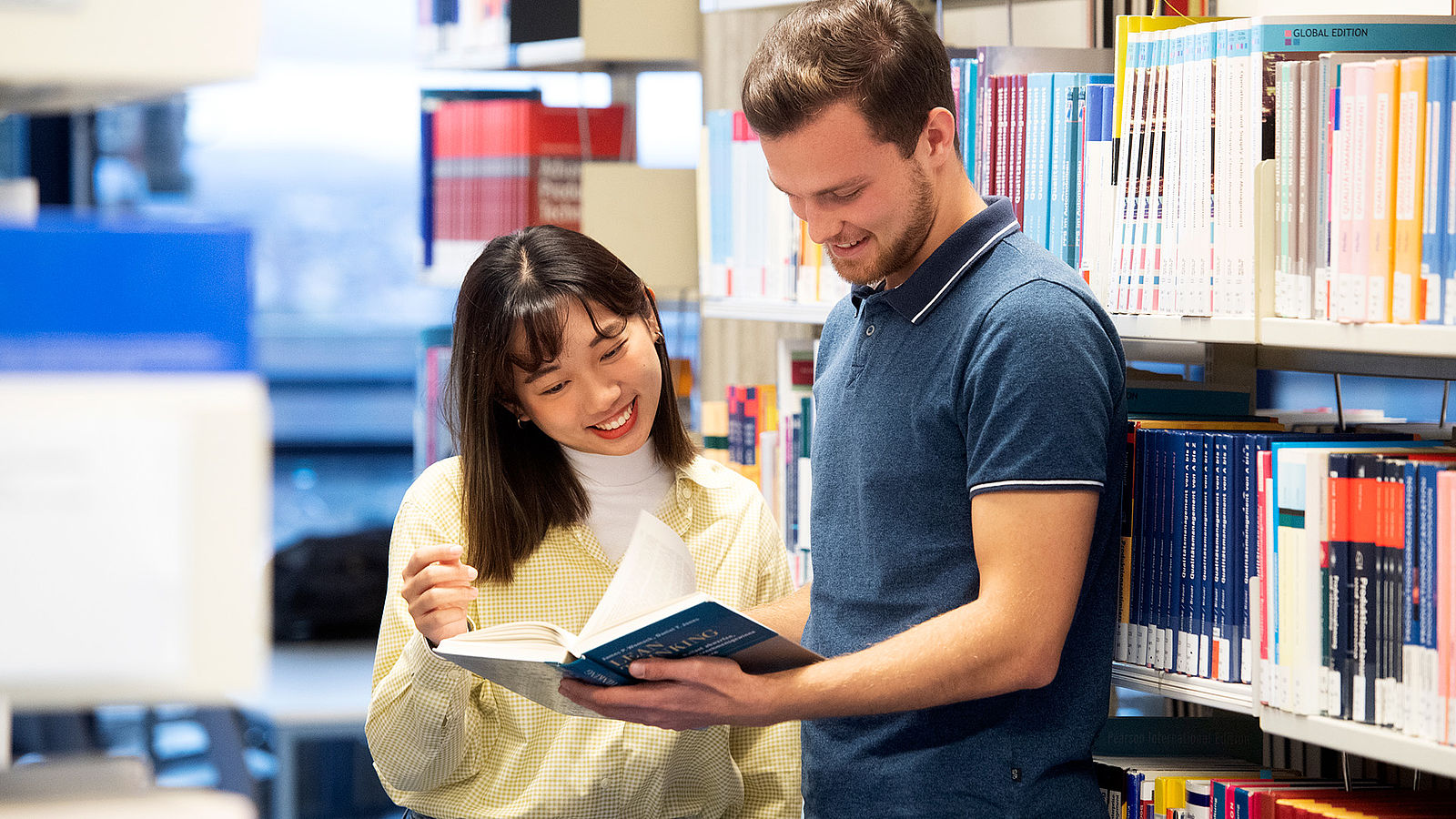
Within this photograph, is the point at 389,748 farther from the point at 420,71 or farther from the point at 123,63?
the point at 420,71

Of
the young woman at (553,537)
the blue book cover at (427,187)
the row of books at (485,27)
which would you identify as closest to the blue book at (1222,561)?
the young woman at (553,537)

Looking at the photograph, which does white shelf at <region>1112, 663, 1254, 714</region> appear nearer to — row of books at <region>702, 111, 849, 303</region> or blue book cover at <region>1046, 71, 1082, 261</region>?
blue book cover at <region>1046, 71, 1082, 261</region>

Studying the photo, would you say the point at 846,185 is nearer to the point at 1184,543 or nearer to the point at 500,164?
the point at 1184,543

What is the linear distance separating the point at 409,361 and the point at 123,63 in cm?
581

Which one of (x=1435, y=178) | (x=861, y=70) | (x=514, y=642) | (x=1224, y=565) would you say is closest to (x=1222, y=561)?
(x=1224, y=565)

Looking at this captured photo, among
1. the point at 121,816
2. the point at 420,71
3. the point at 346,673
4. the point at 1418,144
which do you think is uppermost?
the point at 420,71

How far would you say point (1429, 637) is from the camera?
1.24 metres

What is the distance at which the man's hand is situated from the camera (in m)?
1.27

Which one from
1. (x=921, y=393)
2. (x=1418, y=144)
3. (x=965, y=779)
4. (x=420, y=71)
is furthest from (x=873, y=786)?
(x=420, y=71)

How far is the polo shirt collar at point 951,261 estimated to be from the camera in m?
1.40

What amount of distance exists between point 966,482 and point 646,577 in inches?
14.2

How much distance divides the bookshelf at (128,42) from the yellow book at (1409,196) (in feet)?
3.60

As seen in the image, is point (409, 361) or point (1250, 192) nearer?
point (1250, 192)

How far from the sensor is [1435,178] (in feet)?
4.16
